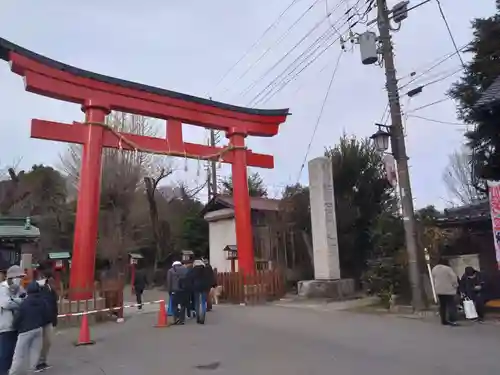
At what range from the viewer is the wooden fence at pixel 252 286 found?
60.8 feet

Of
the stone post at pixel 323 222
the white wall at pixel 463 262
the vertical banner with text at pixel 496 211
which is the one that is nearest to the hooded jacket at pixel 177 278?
the stone post at pixel 323 222

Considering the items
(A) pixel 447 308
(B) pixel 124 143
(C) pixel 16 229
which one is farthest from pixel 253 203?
(A) pixel 447 308

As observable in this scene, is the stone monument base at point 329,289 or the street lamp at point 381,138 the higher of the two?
the street lamp at point 381,138

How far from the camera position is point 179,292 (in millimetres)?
12805

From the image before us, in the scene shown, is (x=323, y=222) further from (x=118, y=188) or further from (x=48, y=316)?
(x=118, y=188)

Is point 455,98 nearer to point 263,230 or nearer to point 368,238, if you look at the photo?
point 368,238

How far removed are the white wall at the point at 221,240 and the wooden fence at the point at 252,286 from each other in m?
6.98

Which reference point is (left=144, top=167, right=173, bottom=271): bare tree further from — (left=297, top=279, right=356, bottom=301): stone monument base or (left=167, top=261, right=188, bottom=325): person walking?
(left=167, top=261, right=188, bottom=325): person walking

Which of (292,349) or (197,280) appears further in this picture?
(197,280)

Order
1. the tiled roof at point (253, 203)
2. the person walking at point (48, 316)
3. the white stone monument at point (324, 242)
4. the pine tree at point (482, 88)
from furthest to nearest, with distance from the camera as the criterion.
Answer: the tiled roof at point (253, 203), the white stone monument at point (324, 242), the pine tree at point (482, 88), the person walking at point (48, 316)

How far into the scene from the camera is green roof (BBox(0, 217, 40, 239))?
58.3 feet

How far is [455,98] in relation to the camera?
17.9 metres

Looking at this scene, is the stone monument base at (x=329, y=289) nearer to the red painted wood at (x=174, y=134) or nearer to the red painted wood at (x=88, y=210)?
the red painted wood at (x=174, y=134)

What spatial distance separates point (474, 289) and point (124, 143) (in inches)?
467
